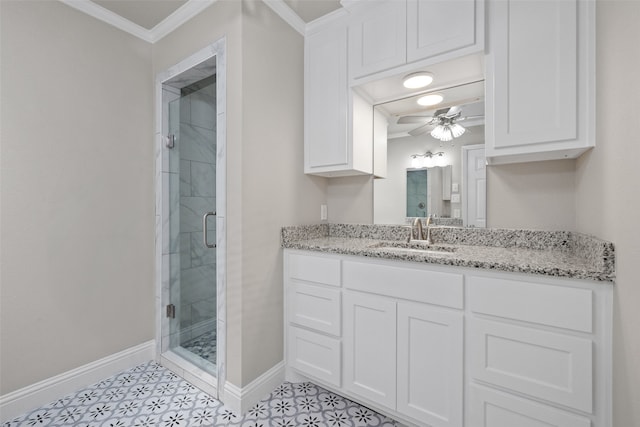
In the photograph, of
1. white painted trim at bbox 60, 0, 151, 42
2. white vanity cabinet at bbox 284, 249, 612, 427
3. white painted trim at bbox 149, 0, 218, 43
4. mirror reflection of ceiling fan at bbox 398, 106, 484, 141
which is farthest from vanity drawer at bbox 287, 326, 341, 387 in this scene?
white painted trim at bbox 60, 0, 151, 42

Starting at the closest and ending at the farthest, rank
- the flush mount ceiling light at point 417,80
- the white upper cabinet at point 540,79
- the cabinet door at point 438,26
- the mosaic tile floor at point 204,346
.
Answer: the white upper cabinet at point 540,79 < the cabinet door at point 438,26 < the flush mount ceiling light at point 417,80 < the mosaic tile floor at point 204,346

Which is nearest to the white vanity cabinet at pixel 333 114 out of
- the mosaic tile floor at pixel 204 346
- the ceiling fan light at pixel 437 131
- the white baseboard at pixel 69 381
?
the ceiling fan light at pixel 437 131

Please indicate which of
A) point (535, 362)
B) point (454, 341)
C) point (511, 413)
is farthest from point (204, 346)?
point (535, 362)

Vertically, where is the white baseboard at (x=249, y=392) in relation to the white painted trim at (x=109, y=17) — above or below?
below

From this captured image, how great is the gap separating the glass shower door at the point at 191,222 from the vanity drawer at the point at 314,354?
69 centimetres

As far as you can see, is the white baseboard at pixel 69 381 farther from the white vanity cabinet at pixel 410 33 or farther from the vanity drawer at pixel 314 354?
the white vanity cabinet at pixel 410 33

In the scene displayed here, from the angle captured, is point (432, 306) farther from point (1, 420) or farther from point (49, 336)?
point (1, 420)

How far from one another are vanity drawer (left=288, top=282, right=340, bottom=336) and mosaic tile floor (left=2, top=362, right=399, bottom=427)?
0.44 meters

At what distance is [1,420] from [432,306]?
7.80 feet

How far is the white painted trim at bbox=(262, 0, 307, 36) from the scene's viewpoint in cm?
177

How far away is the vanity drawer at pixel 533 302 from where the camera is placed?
103 cm

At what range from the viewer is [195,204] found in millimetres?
2213

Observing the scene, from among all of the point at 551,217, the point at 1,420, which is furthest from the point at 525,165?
the point at 1,420

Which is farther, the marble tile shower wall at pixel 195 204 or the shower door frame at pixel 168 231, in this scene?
the marble tile shower wall at pixel 195 204
